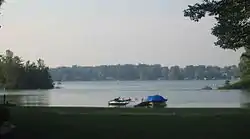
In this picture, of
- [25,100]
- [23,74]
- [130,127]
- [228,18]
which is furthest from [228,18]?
[23,74]

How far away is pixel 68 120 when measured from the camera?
1698 centimetres

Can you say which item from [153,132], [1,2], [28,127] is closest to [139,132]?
[153,132]

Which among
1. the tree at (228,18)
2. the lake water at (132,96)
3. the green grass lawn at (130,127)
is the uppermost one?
the tree at (228,18)

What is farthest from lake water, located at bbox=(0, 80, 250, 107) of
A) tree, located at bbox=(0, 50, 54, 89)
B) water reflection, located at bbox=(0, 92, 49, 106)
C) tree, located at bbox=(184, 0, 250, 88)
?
tree, located at bbox=(184, 0, 250, 88)

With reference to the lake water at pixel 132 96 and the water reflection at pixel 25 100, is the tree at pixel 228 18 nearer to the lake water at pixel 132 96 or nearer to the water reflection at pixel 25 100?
the water reflection at pixel 25 100

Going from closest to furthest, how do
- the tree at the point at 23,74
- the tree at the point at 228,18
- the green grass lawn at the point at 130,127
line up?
1. the green grass lawn at the point at 130,127
2. the tree at the point at 228,18
3. the tree at the point at 23,74

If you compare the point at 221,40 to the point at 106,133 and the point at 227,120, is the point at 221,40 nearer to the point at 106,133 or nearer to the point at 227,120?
the point at 227,120

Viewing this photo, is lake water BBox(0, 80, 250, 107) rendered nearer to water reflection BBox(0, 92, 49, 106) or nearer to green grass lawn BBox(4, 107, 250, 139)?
water reflection BBox(0, 92, 49, 106)

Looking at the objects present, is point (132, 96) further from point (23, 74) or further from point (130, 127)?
point (130, 127)

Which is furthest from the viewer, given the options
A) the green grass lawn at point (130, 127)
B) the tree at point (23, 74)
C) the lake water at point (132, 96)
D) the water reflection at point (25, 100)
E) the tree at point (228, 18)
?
the tree at point (23, 74)

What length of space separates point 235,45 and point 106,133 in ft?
25.6

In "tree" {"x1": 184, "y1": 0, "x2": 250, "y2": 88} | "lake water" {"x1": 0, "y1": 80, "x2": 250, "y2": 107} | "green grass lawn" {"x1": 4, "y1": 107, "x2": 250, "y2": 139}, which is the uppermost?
"tree" {"x1": 184, "y1": 0, "x2": 250, "y2": 88}

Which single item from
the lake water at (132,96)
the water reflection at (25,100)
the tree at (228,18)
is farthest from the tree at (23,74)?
the tree at (228,18)

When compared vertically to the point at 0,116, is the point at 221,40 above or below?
above
